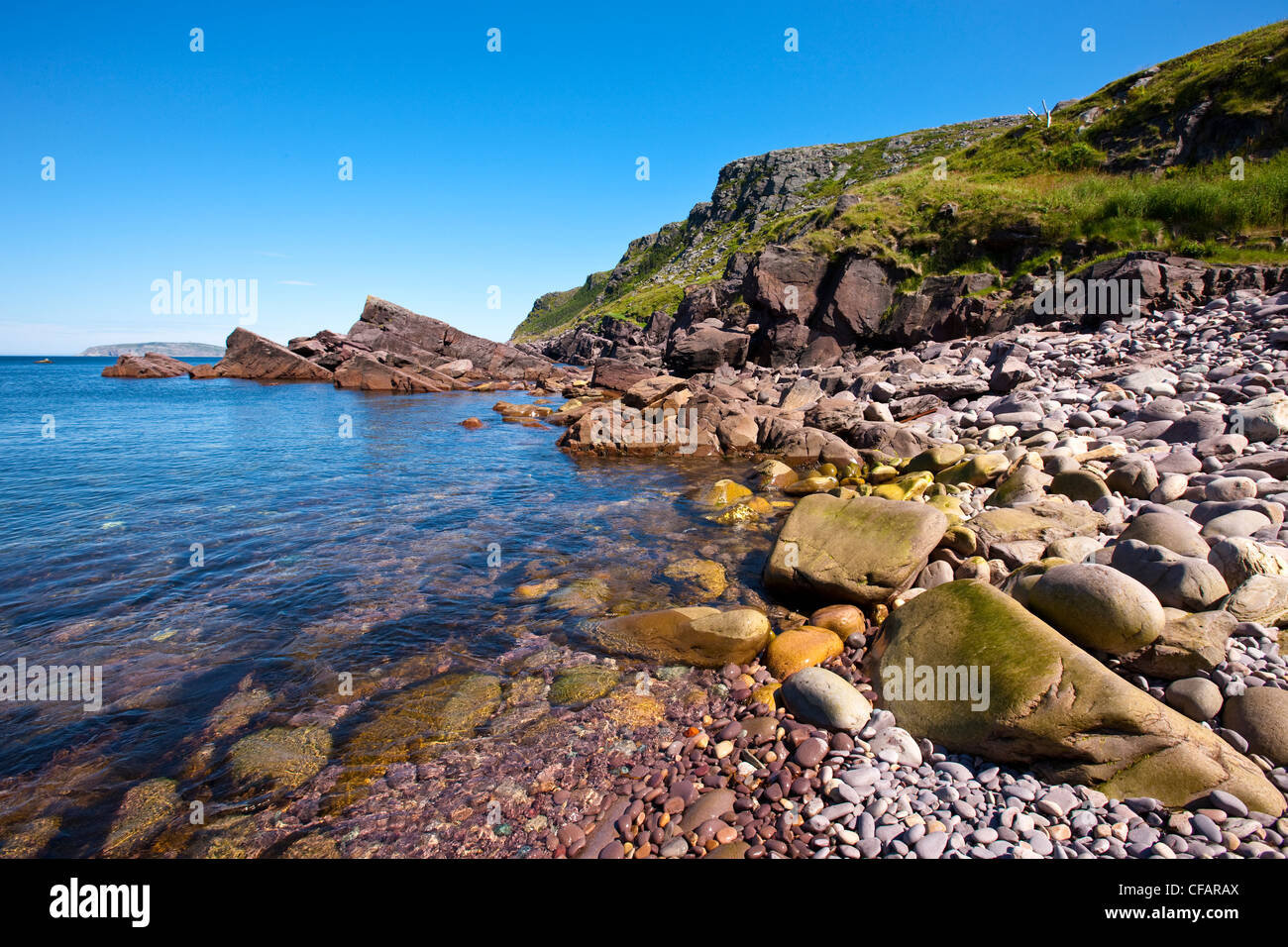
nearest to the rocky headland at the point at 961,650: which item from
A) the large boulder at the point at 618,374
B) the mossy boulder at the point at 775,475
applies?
the mossy boulder at the point at 775,475

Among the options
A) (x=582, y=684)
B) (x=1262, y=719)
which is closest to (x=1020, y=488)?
(x=1262, y=719)

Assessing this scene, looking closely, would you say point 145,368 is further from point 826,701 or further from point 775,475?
point 826,701

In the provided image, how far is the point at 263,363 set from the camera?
60.0 meters

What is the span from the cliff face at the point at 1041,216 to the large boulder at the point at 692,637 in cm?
2356

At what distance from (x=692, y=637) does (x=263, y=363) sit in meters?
69.1

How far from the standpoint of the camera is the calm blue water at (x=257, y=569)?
19.6ft

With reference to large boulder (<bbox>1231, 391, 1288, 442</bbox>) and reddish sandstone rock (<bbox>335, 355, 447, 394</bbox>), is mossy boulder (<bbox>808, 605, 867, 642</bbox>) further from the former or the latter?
reddish sandstone rock (<bbox>335, 355, 447, 394</bbox>)

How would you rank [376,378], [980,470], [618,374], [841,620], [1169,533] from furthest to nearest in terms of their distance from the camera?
[376,378], [618,374], [980,470], [841,620], [1169,533]

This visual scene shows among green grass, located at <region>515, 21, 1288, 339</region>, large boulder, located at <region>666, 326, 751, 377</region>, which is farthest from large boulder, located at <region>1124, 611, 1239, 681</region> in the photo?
large boulder, located at <region>666, 326, 751, 377</region>

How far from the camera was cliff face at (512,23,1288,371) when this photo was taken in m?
24.0

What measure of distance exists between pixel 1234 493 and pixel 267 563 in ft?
51.1

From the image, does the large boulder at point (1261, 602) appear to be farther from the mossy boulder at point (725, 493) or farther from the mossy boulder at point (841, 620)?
the mossy boulder at point (725, 493)
